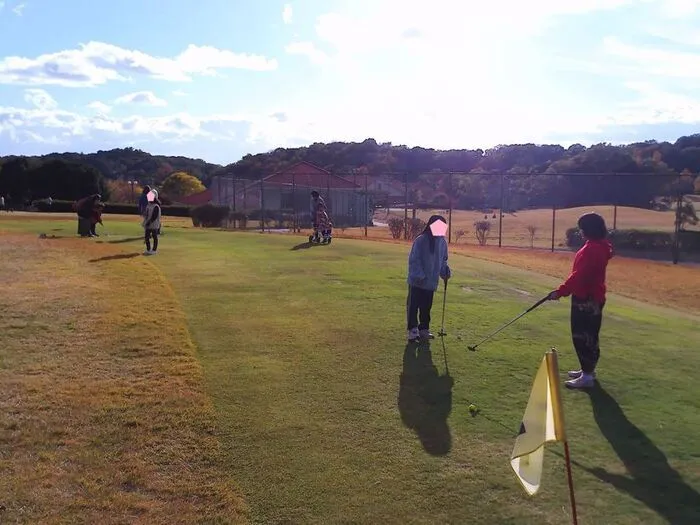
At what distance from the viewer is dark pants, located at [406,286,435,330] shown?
822 centimetres

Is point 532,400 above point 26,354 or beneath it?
above

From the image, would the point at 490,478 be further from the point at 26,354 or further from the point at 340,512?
the point at 26,354

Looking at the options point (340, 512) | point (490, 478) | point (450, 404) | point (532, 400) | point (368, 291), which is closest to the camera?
point (532, 400)

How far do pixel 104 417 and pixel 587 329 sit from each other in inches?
174

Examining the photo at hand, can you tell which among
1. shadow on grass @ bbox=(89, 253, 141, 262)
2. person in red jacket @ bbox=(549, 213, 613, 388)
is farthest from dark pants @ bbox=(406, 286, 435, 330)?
shadow on grass @ bbox=(89, 253, 141, 262)

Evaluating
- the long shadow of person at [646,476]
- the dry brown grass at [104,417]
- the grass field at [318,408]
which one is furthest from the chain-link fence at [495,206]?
the long shadow of person at [646,476]

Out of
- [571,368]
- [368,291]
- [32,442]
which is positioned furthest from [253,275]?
[32,442]

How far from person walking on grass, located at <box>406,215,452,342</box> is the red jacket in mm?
1692

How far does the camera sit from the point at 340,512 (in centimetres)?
441

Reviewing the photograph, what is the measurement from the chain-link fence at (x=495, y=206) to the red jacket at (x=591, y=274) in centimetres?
1919

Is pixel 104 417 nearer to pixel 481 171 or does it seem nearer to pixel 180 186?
pixel 481 171

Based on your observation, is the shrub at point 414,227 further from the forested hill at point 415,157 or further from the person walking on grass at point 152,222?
the forested hill at point 415,157

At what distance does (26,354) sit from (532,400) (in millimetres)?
5573

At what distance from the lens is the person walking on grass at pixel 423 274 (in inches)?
316
